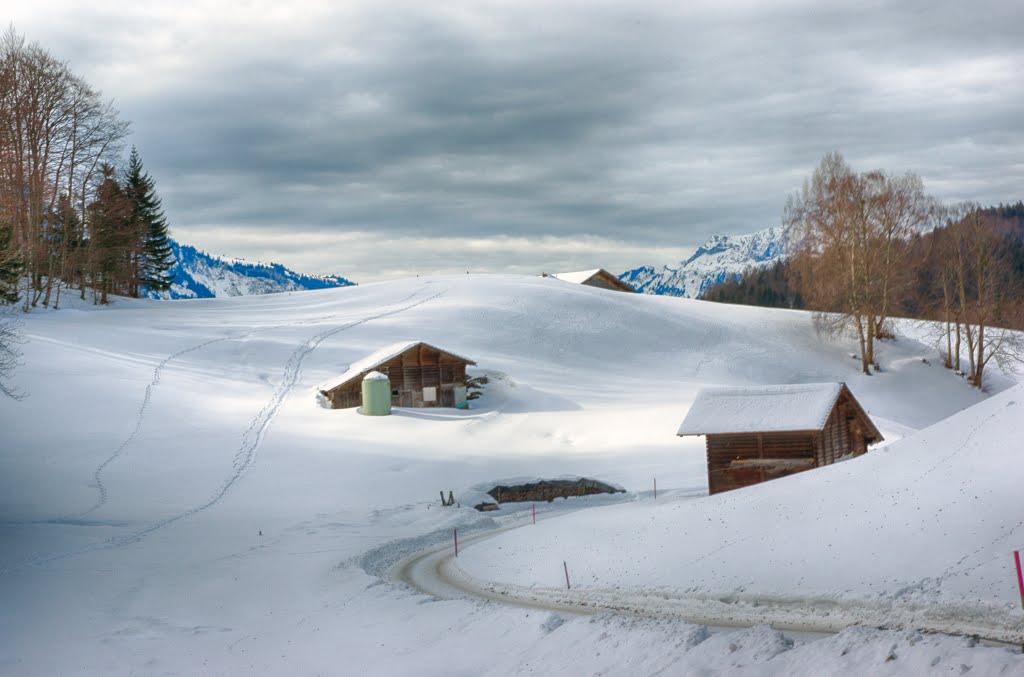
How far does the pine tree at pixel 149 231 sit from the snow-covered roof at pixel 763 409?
224 ft

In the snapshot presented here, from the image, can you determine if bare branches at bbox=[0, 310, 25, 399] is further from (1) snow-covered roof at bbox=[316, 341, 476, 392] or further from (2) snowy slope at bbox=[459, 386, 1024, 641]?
(2) snowy slope at bbox=[459, 386, 1024, 641]

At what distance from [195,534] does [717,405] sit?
64.3 feet

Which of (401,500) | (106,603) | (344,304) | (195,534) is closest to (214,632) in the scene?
(106,603)

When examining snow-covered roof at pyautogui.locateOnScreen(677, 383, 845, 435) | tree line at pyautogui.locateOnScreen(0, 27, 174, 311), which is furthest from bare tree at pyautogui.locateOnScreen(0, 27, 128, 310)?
snow-covered roof at pyautogui.locateOnScreen(677, 383, 845, 435)

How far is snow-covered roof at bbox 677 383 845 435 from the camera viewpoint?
3266 centimetres

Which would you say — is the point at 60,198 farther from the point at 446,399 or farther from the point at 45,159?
the point at 446,399

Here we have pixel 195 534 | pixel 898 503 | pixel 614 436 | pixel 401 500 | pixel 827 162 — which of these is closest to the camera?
pixel 898 503

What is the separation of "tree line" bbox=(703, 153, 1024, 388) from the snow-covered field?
14.9 ft

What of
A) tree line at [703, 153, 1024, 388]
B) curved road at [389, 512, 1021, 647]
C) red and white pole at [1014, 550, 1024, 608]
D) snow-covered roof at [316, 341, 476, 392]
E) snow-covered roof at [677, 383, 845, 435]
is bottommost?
curved road at [389, 512, 1021, 647]

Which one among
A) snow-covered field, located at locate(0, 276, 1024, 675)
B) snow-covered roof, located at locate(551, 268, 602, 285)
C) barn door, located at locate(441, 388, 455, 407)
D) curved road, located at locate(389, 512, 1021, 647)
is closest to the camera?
curved road, located at locate(389, 512, 1021, 647)

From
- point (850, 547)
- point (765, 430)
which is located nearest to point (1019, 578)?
point (850, 547)

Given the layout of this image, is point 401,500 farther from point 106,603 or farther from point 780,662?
point 780,662

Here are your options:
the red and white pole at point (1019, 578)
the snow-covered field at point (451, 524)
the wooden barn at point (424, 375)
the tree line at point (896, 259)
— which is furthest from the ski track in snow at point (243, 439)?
the tree line at point (896, 259)

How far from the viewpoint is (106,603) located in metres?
22.0
